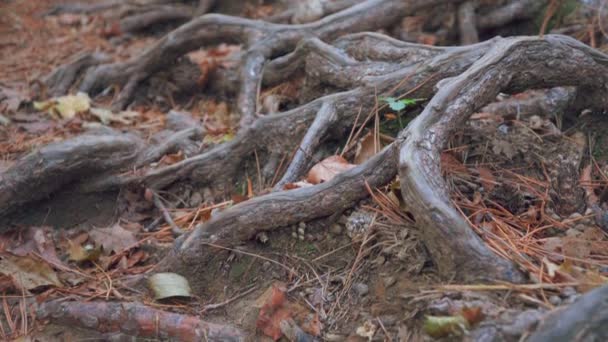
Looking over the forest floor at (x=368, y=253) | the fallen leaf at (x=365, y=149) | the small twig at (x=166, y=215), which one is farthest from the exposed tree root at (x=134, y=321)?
the fallen leaf at (x=365, y=149)

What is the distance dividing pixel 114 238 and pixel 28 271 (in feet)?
1.35

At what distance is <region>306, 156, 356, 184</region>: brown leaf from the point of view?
2.71 meters

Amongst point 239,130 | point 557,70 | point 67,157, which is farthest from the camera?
point 239,130

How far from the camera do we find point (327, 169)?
2.77 meters

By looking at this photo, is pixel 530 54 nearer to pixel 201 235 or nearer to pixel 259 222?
pixel 259 222

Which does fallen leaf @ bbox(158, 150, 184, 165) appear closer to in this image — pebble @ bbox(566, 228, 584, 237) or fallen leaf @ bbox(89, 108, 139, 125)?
fallen leaf @ bbox(89, 108, 139, 125)

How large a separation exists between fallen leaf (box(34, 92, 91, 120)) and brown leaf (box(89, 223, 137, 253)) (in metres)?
1.34

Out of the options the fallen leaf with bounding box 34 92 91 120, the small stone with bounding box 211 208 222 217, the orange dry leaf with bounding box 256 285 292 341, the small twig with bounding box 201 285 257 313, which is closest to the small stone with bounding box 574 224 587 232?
the orange dry leaf with bounding box 256 285 292 341

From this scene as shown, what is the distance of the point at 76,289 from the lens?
8.68 feet

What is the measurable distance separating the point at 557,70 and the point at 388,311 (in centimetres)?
137

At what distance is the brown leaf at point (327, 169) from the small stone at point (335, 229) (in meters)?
0.24

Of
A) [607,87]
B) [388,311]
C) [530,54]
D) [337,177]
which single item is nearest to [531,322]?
[388,311]

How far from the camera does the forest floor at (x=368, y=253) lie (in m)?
1.99

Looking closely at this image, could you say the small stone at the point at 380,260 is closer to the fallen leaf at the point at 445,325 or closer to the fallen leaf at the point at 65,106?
the fallen leaf at the point at 445,325
